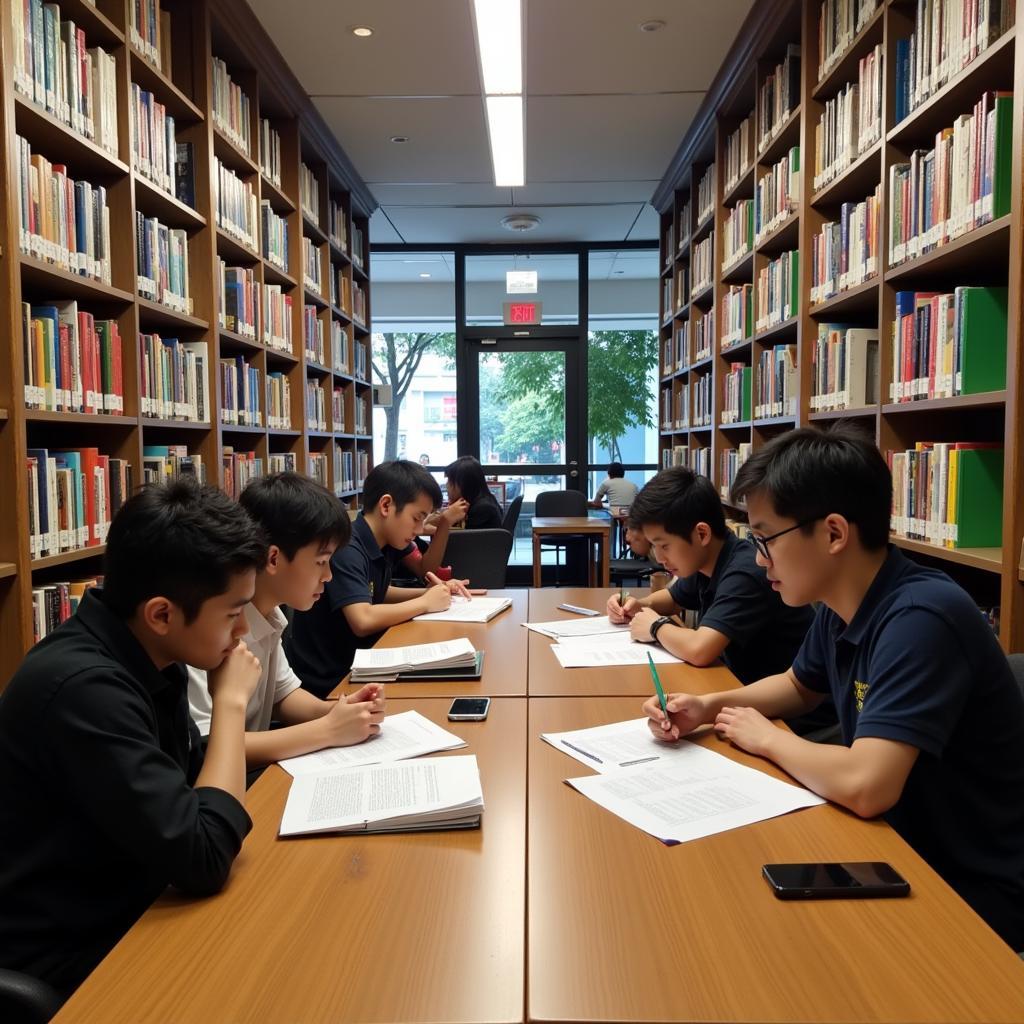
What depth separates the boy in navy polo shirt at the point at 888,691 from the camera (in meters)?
1.19

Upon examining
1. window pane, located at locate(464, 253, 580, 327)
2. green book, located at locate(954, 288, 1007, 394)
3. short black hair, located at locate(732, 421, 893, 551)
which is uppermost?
window pane, located at locate(464, 253, 580, 327)

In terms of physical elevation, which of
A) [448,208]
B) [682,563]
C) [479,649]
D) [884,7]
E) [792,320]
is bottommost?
[479,649]

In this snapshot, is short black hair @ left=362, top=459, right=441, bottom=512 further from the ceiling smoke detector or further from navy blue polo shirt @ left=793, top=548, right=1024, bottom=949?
the ceiling smoke detector

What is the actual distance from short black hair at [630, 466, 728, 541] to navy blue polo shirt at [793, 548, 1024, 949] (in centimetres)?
97

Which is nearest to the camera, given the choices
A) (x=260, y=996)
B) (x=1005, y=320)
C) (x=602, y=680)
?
(x=260, y=996)

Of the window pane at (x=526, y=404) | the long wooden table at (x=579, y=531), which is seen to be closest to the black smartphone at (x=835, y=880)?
the long wooden table at (x=579, y=531)

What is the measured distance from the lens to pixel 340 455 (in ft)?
18.9

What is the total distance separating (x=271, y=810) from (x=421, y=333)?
716 centimetres

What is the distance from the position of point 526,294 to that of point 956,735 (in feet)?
22.2

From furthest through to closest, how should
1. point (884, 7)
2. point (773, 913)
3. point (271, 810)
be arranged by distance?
point (884, 7) → point (271, 810) → point (773, 913)

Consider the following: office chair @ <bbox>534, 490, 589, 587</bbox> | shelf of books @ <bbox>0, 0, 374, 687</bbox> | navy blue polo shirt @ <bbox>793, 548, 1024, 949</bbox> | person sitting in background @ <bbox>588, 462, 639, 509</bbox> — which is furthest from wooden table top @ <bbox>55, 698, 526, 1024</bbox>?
person sitting in background @ <bbox>588, 462, 639, 509</bbox>

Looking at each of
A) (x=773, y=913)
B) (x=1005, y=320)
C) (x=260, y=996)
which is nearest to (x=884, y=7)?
(x=1005, y=320)

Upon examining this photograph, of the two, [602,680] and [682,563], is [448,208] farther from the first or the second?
[602,680]

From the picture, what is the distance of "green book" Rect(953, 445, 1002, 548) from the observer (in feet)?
7.14
